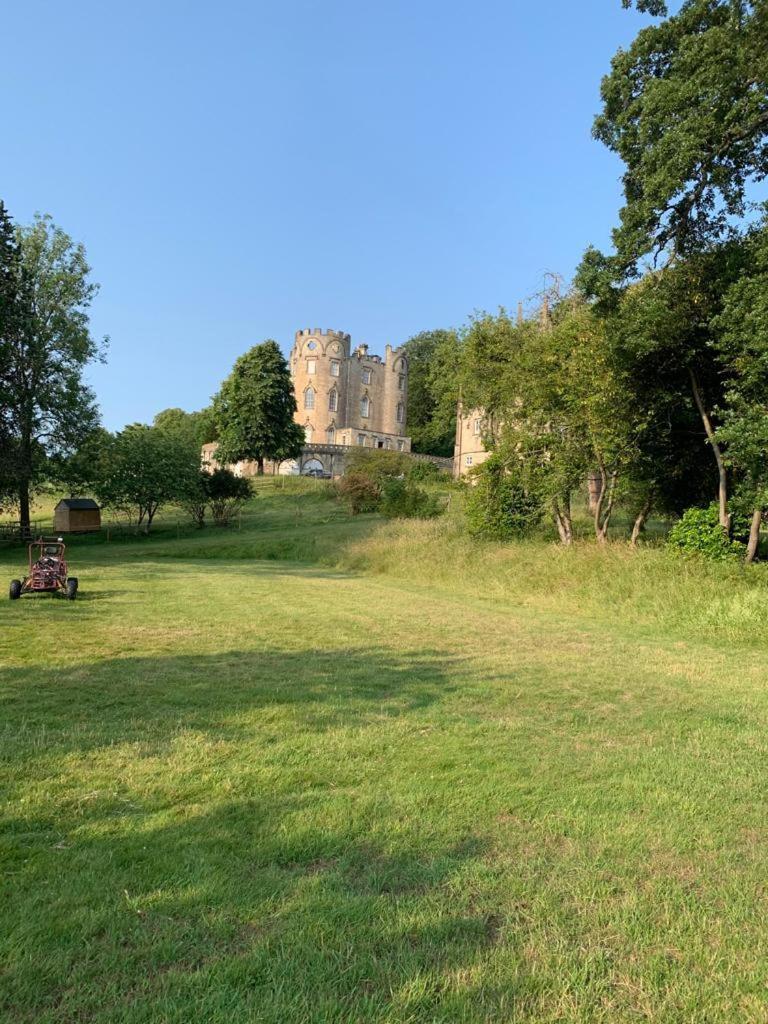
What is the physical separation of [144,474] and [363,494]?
40.7ft

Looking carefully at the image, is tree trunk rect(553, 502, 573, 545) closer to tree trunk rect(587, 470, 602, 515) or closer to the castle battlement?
tree trunk rect(587, 470, 602, 515)

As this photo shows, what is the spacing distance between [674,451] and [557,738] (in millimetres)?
14807

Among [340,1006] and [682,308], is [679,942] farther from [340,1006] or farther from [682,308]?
[682,308]

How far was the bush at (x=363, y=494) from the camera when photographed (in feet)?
123

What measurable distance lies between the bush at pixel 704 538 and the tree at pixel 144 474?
89.8ft

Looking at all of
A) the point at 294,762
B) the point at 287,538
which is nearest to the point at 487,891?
the point at 294,762

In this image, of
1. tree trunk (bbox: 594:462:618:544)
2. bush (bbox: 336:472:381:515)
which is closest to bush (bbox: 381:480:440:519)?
bush (bbox: 336:472:381:515)

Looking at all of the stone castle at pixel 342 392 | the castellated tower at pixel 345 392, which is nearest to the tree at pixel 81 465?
the stone castle at pixel 342 392

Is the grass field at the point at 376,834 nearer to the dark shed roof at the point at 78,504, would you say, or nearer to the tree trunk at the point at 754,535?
the tree trunk at the point at 754,535

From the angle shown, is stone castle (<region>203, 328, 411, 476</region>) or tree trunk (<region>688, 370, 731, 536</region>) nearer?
tree trunk (<region>688, 370, 731, 536</region>)

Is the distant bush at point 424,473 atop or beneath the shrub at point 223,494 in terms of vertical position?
atop

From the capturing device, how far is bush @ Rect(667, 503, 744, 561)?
47.2 ft

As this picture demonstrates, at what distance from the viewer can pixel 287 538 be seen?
2953cm

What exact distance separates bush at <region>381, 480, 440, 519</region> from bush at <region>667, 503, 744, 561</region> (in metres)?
16.4
